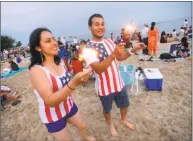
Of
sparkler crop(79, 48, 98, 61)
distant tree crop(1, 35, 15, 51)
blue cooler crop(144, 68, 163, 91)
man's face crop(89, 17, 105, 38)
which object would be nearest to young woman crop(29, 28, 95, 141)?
sparkler crop(79, 48, 98, 61)

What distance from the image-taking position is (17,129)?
453 centimetres

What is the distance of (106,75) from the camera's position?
2947 mm

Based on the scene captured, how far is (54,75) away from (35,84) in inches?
11.6

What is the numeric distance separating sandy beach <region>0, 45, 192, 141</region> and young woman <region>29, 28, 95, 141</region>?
1599mm

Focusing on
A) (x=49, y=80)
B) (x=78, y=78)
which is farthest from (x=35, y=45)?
(x=78, y=78)

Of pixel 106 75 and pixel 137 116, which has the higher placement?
pixel 106 75

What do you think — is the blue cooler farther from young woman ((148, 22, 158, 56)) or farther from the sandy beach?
young woman ((148, 22, 158, 56))

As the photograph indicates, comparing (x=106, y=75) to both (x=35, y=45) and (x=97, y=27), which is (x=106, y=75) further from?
(x=35, y=45)

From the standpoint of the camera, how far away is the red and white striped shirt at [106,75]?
2.80 metres

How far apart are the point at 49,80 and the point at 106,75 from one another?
122cm

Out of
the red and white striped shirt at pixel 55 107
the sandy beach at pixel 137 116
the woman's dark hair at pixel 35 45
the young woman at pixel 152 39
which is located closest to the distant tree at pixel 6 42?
the young woman at pixel 152 39

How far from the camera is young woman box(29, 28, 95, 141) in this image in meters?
1.82

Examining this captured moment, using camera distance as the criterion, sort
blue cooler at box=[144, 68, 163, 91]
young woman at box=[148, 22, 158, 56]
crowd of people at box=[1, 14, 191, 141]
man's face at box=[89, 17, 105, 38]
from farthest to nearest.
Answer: young woman at box=[148, 22, 158, 56], blue cooler at box=[144, 68, 163, 91], man's face at box=[89, 17, 105, 38], crowd of people at box=[1, 14, 191, 141]

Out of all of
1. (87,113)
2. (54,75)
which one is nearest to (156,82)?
(87,113)
